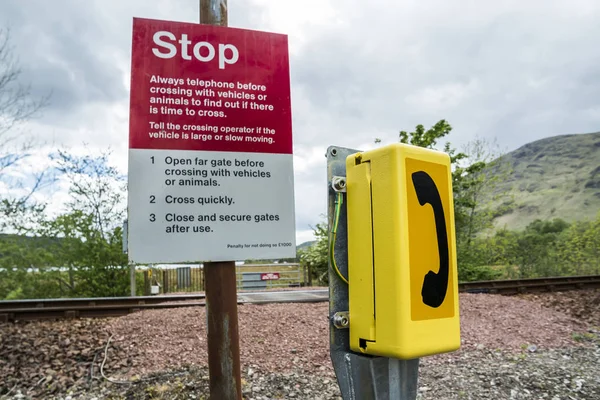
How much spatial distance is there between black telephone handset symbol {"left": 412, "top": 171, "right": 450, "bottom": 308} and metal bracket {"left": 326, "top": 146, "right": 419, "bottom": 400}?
0.31m

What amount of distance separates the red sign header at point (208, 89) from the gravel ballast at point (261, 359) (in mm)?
2595

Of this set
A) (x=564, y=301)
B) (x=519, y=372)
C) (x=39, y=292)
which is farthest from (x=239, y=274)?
(x=519, y=372)

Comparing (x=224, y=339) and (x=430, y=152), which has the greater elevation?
(x=430, y=152)

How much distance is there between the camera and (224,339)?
2723mm

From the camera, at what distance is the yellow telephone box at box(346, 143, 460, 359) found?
1.69 m

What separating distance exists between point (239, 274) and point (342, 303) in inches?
596

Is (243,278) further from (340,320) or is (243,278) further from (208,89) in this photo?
(340,320)

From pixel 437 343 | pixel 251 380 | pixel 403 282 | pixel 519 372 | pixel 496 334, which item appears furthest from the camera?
pixel 496 334

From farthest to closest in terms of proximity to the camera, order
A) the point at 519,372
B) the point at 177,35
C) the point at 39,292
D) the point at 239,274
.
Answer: the point at 239,274, the point at 39,292, the point at 519,372, the point at 177,35

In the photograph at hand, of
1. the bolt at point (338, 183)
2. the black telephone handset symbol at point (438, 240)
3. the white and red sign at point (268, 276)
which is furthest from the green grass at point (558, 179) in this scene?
the bolt at point (338, 183)

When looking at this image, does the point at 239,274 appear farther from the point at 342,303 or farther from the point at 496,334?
the point at 342,303

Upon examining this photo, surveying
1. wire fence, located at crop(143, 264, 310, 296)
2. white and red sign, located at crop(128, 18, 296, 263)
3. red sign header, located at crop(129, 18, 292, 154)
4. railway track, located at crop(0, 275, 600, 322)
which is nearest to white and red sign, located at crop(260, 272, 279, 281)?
wire fence, located at crop(143, 264, 310, 296)

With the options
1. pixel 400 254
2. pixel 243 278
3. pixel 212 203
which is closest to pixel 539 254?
pixel 243 278

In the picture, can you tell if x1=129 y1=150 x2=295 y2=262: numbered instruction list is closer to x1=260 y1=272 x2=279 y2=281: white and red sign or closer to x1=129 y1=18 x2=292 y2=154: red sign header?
x1=129 y1=18 x2=292 y2=154: red sign header
